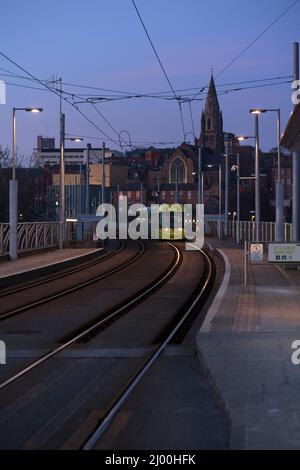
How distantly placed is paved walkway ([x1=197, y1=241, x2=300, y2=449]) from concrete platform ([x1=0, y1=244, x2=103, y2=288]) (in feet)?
27.5

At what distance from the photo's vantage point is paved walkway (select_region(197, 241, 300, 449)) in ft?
22.8

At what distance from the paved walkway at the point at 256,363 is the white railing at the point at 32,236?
15.3 meters

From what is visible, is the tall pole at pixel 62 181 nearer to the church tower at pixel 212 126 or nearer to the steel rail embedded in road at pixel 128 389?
the steel rail embedded in road at pixel 128 389

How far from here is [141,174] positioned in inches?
7397

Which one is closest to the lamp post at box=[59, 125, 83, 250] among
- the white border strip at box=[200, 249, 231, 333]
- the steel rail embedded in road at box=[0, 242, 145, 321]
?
the steel rail embedded in road at box=[0, 242, 145, 321]

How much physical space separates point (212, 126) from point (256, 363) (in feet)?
565

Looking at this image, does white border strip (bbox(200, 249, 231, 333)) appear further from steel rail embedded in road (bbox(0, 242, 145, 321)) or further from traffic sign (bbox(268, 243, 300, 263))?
steel rail embedded in road (bbox(0, 242, 145, 321))

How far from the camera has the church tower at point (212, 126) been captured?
178125 mm

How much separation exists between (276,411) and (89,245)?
43.8m

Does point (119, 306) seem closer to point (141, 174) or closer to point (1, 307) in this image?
point (1, 307)

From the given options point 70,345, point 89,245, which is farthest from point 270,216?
point 70,345

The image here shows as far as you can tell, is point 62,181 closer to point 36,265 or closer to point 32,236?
point 32,236

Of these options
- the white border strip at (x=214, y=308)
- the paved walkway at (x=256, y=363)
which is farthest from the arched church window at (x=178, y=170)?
the paved walkway at (x=256, y=363)

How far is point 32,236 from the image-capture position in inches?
1531
